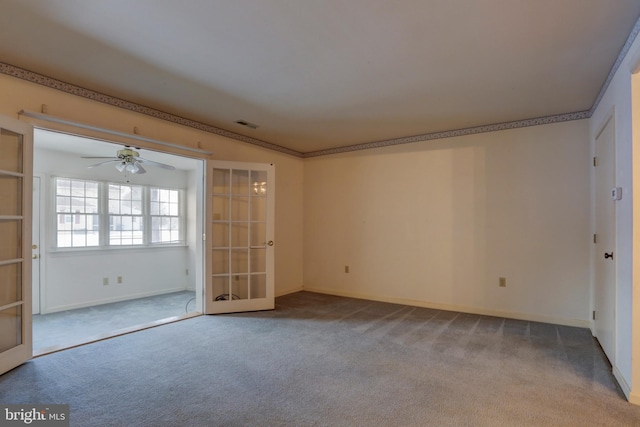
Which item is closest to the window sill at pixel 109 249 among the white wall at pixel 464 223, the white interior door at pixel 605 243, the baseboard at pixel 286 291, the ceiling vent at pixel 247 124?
the baseboard at pixel 286 291

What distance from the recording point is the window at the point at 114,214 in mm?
5070

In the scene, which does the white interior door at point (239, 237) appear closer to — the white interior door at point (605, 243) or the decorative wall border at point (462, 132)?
the decorative wall border at point (462, 132)

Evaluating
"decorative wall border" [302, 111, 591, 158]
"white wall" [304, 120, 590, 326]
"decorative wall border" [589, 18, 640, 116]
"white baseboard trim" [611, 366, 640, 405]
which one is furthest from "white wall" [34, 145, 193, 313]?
"white baseboard trim" [611, 366, 640, 405]

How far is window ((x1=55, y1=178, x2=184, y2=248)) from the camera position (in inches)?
200

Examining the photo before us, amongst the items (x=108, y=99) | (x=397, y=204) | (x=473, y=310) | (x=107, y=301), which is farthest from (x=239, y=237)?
(x=473, y=310)

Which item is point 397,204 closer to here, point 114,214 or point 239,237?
point 239,237

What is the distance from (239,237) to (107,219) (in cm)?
271

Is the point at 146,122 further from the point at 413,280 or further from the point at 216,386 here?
the point at 413,280

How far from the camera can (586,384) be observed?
7.83 ft

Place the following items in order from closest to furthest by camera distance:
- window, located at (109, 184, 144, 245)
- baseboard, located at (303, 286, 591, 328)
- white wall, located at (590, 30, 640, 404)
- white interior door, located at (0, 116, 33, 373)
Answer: white wall, located at (590, 30, 640, 404), white interior door, located at (0, 116, 33, 373), baseboard, located at (303, 286, 591, 328), window, located at (109, 184, 144, 245)

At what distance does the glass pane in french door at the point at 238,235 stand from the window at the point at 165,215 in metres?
2.48

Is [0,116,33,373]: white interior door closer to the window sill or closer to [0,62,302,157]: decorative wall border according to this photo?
[0,62,302,157]: decorative wall border

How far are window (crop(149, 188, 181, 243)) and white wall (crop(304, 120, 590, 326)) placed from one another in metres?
2.81

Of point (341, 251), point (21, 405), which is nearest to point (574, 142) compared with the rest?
point (341, 251)
